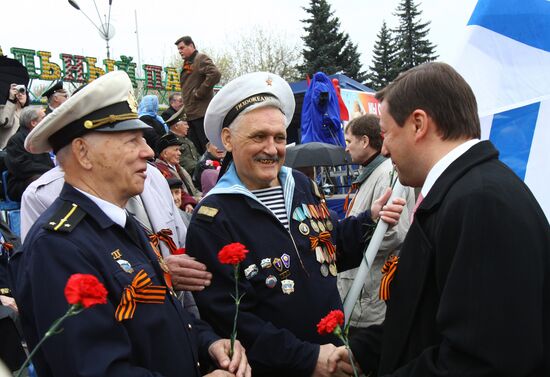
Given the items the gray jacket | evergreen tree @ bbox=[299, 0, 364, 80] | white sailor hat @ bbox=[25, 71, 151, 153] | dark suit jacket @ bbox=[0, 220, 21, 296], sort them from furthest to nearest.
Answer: evergreen tree @ bbox=[299, 0, 364, 80] < the gray jacket < dark suit jacket @ bbox=[0, 220, 21, 296] < white sailor hat @ bbox=[25, 71, 151, 153]

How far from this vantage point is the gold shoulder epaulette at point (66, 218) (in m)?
1.88

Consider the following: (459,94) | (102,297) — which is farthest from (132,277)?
(459,94)

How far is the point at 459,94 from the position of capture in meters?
1.86

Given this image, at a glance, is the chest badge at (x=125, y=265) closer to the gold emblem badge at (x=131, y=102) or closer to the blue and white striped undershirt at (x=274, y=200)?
the gold emblem badge at (x=131, y=102)

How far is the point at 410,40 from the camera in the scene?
46500 millimetres

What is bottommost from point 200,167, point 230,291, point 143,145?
point 200,167

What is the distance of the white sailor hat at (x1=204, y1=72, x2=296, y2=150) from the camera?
275 centimetres

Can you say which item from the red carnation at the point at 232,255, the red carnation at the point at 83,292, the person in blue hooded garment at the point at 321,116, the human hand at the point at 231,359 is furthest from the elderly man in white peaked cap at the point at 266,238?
the person in blue hooded garment at the point at 321,116

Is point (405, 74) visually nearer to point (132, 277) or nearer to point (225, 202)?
point (225, 202)

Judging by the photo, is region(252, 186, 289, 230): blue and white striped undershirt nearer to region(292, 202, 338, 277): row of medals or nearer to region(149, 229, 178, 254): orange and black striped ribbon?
region(292, 202, 338, 277): row of medals

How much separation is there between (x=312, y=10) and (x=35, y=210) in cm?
3727

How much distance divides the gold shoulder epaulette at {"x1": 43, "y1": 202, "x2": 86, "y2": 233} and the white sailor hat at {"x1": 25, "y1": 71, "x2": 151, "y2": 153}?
31cm

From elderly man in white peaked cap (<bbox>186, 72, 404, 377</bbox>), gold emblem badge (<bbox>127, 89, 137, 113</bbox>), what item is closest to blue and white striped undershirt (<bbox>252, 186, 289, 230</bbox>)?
elderly man in white peaked cap (<bbox>186, 72, 404, 377</bbox>)

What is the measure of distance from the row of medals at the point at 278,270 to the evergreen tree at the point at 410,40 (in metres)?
43.4
